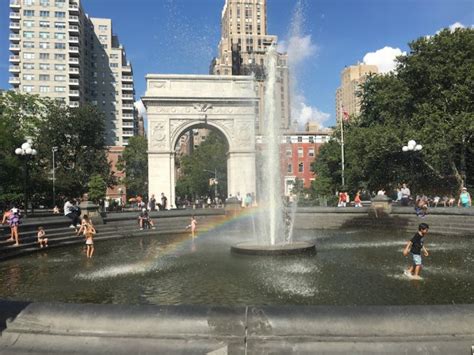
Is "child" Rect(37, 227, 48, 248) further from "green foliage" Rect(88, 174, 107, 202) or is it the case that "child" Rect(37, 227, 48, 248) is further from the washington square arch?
"green foliage" Rect(88, 174, 107, 202)

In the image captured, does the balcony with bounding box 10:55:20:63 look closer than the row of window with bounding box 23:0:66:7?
Yes

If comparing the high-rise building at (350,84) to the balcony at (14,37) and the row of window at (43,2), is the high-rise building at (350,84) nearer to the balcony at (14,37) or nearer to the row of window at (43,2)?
the row of window at (43,2)

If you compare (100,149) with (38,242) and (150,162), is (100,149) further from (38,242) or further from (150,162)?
(38,242)

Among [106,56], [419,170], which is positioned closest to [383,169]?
[419,170]

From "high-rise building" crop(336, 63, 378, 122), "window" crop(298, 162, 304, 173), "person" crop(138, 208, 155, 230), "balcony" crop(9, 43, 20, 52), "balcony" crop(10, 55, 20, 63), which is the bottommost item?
"person" crop(138, 208, 155, 230)

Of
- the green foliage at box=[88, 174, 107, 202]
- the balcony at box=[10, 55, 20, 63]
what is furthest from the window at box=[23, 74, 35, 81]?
the green foliage at box=[88, 174, 107, 202]

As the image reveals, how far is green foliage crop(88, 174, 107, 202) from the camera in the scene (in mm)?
60138

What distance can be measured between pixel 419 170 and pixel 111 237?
29047mm

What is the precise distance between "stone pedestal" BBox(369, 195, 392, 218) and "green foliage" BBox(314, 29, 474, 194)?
849 centimetres

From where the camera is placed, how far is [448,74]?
106ft

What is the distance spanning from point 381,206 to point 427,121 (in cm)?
1258

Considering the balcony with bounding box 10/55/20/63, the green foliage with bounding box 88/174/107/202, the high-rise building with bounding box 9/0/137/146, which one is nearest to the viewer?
the green foliage with bounding box 88/174/107/202

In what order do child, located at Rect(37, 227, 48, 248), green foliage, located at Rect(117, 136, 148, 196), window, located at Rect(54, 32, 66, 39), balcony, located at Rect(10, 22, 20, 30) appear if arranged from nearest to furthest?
1. child, located at Rect(37, 227, 48, 248)
2. green foliage, located at Rect(117, 136, 148, 196)
3. balcony, located at Rect(10, 22, 20, 30)
4. window, located at Rect(54, 32, 66, 39)

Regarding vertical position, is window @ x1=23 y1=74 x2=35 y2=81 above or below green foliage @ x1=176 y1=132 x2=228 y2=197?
above
